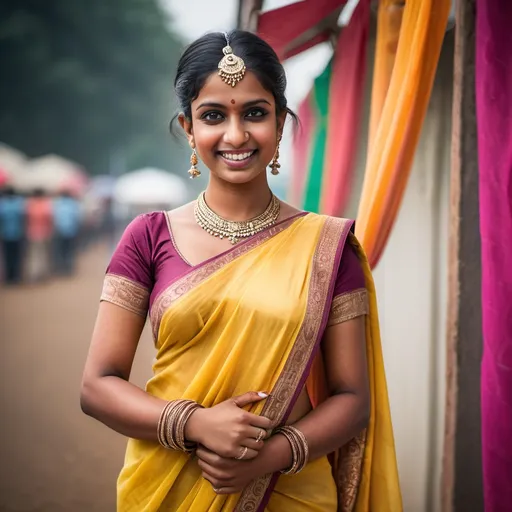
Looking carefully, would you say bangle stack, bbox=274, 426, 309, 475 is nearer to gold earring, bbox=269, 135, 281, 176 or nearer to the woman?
the woman

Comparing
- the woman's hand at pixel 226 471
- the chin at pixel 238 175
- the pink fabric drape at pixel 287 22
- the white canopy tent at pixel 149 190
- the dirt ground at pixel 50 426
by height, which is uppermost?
the white canopy tent at pixel 149 190

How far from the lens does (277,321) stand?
1496 mm

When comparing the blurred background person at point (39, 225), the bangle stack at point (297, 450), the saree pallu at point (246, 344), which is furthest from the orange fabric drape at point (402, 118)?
the blurred background person at point (39, 225)

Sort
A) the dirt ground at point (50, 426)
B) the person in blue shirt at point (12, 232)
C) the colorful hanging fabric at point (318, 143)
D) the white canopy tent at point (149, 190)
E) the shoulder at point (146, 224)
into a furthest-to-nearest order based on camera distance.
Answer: the white canopy tent at point (149, 190)
the person in blue shirt at point (12, 232)
the dirt ground at point (50, 426)
the colorful hanging fabric at point (318, 143)
the shoulder at point (146, 224)

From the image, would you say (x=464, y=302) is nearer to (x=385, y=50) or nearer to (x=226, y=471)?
(x=385, y=50)

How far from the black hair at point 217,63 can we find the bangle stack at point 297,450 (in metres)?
0.82

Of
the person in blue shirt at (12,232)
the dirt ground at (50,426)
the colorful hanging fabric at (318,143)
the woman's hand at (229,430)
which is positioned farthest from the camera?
the person in blue shirt at (12,232)

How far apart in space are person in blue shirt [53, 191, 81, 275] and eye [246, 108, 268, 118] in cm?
1020

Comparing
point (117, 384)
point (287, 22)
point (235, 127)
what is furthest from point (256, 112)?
point (287, 22)

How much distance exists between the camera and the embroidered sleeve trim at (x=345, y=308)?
1.54 meters

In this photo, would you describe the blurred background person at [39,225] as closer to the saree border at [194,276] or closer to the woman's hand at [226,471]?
the saree border at [194,276]

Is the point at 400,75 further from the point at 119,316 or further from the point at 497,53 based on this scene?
the point at 119,316

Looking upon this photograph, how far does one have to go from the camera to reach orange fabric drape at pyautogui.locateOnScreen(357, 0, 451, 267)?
1915mm

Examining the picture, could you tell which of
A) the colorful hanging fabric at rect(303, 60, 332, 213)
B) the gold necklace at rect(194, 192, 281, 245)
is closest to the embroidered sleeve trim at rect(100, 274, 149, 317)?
the gold necklace at rect(194, 192, 281, 245)
